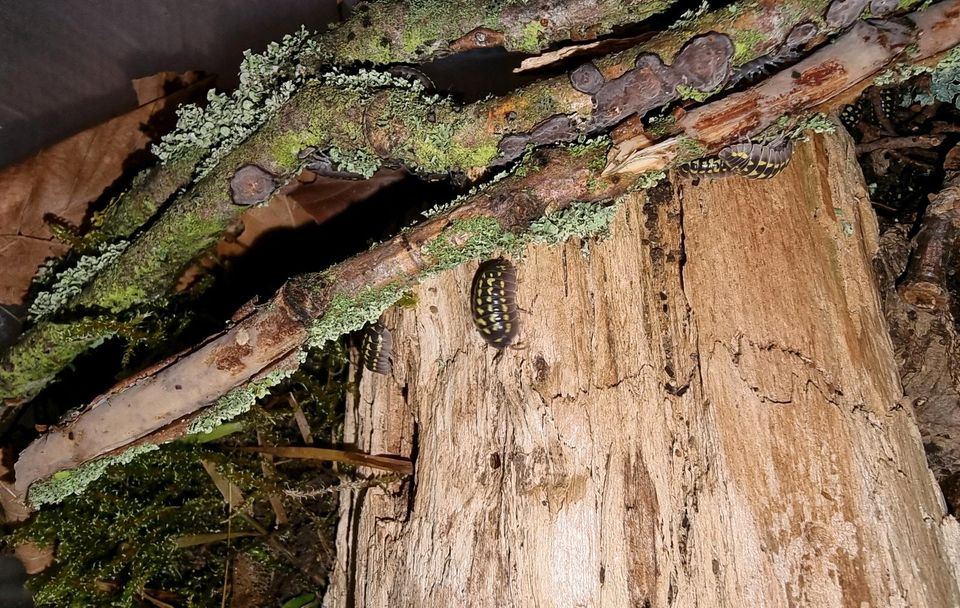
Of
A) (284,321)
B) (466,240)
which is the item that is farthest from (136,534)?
(466,240)

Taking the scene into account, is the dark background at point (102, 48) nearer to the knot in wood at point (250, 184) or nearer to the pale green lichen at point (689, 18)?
the knot in wood at point (250, 184)

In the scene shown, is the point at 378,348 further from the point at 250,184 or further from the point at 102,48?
the point at 102,48

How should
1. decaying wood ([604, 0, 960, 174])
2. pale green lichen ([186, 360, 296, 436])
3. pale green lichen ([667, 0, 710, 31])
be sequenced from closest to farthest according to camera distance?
decaying wood ([604, 0, 960, 174]), pale green lichen ([667, 0, 710, 31]), pale green lichen ([186, 360, 296, 436])

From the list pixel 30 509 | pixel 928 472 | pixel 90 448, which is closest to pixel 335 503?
pixel 90 448

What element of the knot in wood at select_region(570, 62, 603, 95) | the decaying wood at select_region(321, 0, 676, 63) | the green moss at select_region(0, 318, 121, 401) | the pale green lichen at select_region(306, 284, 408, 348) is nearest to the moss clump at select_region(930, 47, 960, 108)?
the decaying wood at select_region(321, 0, 676, 63)

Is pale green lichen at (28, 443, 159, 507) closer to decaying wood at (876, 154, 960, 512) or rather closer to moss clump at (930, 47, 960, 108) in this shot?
decaying wood at (876, 154, 960, 512)
